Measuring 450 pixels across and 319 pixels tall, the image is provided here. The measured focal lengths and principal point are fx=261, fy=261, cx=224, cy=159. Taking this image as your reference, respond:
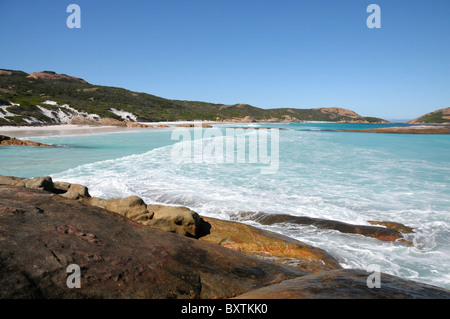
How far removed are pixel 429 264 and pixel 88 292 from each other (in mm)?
6037

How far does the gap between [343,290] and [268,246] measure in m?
2.55

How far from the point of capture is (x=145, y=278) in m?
2.67

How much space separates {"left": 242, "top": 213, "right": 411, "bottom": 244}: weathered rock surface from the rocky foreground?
130 inches

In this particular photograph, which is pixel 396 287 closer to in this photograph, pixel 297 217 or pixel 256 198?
pixel 297 217

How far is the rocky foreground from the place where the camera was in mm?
2395

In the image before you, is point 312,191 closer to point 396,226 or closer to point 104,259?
point 396,226

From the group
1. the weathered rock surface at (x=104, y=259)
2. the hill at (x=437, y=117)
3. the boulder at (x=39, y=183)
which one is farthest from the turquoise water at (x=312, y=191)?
the hill at (x=437, y=117)

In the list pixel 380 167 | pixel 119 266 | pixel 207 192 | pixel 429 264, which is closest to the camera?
pixel 119 266

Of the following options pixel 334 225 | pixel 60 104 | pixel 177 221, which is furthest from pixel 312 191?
pixel 60 104

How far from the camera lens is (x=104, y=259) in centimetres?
278

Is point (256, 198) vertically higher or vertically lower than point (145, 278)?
lower

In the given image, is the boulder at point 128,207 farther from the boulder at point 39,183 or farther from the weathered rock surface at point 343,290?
the weathered rock surface at point 343,290
